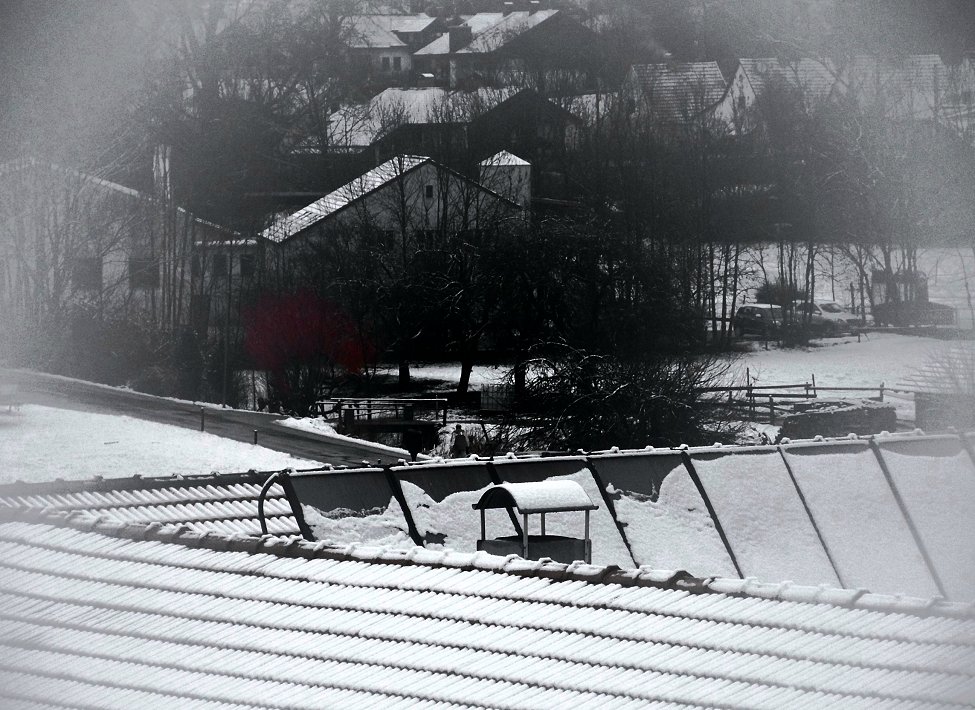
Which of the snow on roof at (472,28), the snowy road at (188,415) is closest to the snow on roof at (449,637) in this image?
the snowy road at (188,415)

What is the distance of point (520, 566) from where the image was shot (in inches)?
164

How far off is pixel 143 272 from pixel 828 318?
15.3 meters

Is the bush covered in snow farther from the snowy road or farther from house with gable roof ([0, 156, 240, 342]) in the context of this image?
house with gable roof ([0, 156, 240, 342])

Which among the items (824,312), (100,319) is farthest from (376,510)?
(824,312)

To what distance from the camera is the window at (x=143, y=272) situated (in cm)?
2886

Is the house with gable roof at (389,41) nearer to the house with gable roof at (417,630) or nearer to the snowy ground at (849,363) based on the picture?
the snowy ground at (849,363)

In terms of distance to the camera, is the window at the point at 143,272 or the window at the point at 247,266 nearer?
the window at the point at 143,272

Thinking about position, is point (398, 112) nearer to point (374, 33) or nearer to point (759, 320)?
point (759, 320)

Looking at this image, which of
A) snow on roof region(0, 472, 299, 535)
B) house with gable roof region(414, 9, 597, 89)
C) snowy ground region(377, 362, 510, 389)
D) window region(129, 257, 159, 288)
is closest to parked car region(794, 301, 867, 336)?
snowy ground region(377, 362, 510, 389)

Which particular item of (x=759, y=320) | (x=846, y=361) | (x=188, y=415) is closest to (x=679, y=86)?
(x=759, y=320)

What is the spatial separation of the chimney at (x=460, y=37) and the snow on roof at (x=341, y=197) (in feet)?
99.9

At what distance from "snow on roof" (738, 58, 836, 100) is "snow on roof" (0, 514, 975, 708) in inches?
1297

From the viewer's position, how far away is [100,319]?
2523cm

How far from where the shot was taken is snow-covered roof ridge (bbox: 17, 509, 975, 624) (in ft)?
11.6
